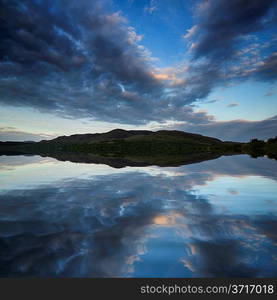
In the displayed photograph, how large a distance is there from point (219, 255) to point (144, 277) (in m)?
2.50

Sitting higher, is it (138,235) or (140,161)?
(140,161)

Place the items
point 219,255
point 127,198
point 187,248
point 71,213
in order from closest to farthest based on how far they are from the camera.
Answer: point 219,255 < point 187,248 < point 71,213 < point 127,198

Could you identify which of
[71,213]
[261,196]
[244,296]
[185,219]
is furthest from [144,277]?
[261,196]

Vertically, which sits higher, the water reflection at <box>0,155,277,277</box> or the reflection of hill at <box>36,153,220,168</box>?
the reflection of hill at <box>36,153,220,168</box>

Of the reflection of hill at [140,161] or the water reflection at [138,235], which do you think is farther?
the reflection of hill at [140,161]

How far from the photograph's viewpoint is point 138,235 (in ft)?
26.7

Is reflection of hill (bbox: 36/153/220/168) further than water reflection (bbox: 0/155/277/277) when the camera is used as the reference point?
Yes

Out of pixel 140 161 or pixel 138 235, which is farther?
pixel 140 161

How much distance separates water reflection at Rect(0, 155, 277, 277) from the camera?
19.5ft

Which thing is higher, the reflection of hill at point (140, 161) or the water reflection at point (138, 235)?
the reflection of hill at point (140, 161)

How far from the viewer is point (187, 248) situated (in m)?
7.09

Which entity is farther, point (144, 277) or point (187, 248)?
point (187, 248)

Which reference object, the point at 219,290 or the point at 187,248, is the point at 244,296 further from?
the point at 187,248

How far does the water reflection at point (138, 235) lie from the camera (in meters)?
5.95
